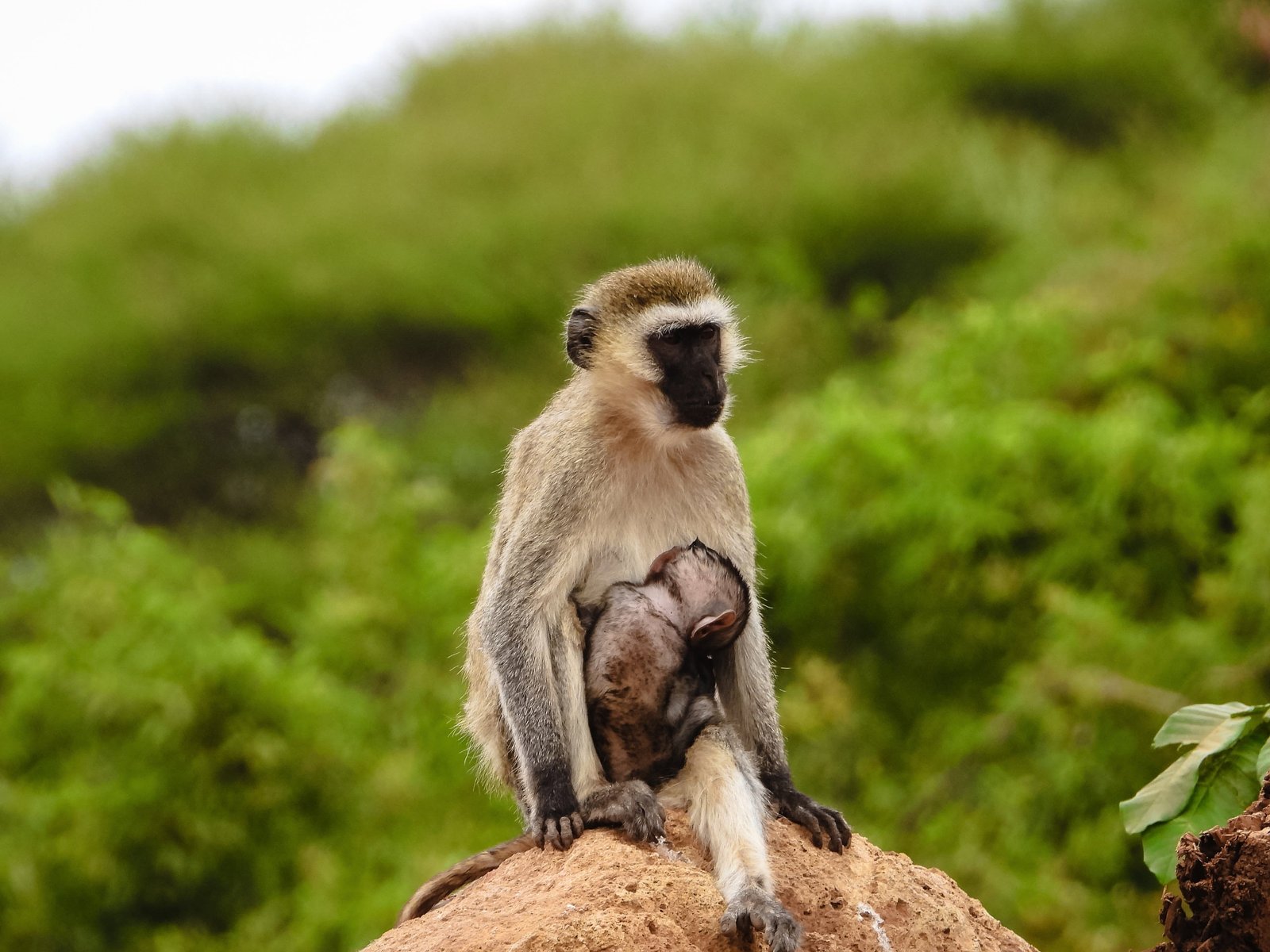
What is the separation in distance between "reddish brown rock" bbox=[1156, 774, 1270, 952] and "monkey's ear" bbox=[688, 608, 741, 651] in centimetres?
153

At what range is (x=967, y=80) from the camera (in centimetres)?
1753

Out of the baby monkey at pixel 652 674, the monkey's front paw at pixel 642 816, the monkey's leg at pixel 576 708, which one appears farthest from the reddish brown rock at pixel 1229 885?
the monkey's leg at pixel 576 708

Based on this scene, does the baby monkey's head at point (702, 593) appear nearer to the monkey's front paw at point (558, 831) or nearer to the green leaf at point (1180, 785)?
the monkey's front paw at point (558, 831)

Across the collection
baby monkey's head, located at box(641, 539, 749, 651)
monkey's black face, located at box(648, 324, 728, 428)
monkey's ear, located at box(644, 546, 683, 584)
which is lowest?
baby monkey's head, located at box(641, 539, 749, 651)

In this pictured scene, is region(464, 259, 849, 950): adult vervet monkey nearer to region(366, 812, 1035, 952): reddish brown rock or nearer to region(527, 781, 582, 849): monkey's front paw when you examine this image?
region(527, 781, 582, 849): monkey's front paw

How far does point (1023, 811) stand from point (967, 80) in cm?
1161

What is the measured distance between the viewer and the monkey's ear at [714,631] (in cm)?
476

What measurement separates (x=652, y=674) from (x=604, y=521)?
0.59 meters

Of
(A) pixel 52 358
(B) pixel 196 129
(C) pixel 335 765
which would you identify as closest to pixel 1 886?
(C) pixel 335 765

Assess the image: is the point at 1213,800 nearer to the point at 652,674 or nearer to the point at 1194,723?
the point at 1194,723

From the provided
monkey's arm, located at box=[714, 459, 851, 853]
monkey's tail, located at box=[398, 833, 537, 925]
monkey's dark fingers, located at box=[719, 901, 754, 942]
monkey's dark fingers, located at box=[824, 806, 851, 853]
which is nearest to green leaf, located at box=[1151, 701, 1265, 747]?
monkey's dark fingers, located at box=[824, 806, 851, 853]

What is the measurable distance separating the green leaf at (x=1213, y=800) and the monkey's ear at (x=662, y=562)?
1.58m

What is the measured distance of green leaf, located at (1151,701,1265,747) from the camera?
4180mm

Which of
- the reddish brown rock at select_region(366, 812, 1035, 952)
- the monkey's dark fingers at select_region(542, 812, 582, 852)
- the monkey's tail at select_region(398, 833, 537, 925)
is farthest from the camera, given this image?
the monkey's tail at select_region(398, 833, 537, 925)
